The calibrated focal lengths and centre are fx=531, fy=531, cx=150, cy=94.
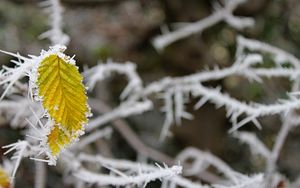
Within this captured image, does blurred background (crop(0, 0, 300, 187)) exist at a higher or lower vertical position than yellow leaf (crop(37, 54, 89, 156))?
higher

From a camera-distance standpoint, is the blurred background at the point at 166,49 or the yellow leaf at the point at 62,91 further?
the blurred background at the point at 166,49

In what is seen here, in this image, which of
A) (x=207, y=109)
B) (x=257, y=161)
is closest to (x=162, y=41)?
(x=207, y=109)

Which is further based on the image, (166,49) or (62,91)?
(166,49)

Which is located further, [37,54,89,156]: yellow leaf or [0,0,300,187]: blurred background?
[0,0,300,187]: blurred background

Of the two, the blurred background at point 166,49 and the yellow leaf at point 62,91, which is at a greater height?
the blurred background at point 166,49

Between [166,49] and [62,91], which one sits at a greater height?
[166,49]
